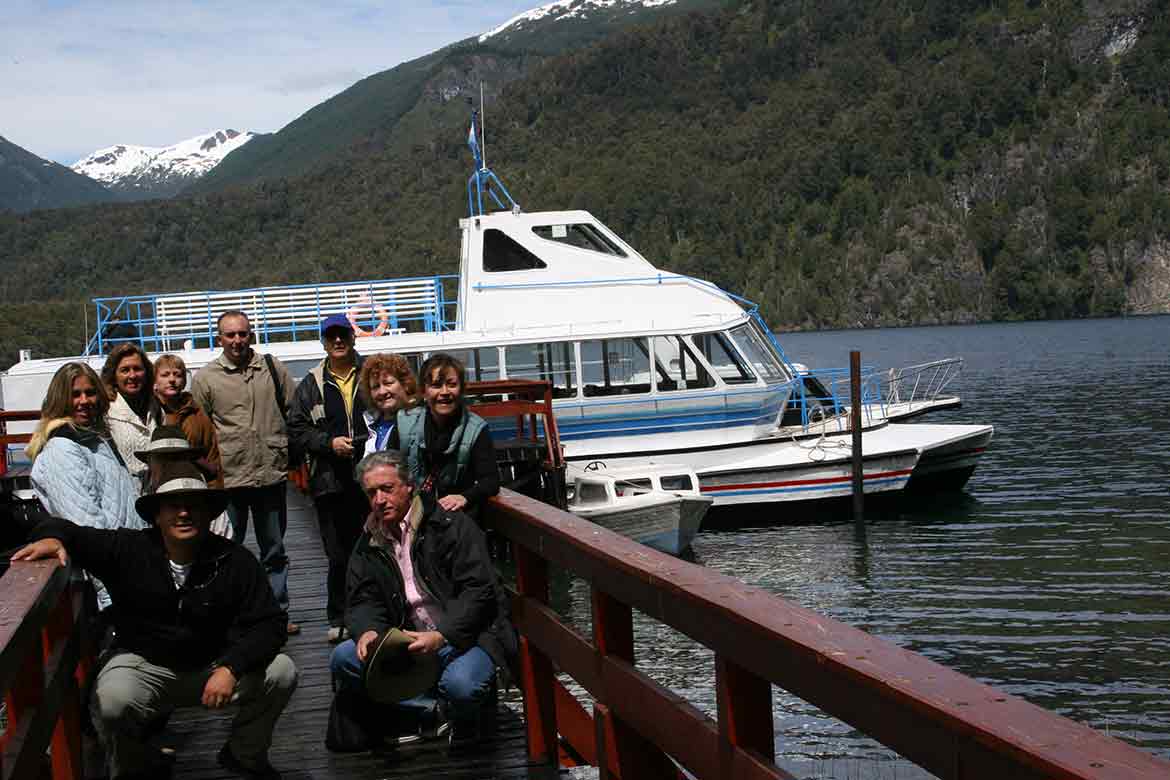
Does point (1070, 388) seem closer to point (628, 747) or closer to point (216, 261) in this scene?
point (628, 747)

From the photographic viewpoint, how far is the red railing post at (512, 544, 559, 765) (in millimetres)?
5488

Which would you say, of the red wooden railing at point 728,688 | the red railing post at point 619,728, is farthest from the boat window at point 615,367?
the red railing post at point 619,728

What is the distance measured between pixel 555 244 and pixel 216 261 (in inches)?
7088

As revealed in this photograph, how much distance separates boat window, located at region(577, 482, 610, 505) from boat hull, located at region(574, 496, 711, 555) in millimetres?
696

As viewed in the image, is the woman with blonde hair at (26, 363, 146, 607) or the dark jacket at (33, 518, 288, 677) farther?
the woman with blonde hair at (26, 363, 146, 607)

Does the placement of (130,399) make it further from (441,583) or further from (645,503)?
(645,503)

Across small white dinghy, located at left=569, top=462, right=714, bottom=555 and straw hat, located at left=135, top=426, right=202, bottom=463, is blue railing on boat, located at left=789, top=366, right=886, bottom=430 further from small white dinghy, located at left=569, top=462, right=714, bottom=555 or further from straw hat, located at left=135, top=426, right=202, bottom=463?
straw hat, located at left=135, top=426, right=202, bottom=463

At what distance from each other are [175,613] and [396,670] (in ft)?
3.13

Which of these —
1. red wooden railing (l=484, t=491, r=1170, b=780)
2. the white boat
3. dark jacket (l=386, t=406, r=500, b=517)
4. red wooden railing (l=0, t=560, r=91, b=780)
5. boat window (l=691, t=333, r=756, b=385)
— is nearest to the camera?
red wooden railing (l=484, t=491, r=1170, b=780)

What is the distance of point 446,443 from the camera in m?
6.10

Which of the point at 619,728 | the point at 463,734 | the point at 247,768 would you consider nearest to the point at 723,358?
the point at 463,734

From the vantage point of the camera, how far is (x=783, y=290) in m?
184

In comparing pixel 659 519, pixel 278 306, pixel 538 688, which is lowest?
pixel 659 519

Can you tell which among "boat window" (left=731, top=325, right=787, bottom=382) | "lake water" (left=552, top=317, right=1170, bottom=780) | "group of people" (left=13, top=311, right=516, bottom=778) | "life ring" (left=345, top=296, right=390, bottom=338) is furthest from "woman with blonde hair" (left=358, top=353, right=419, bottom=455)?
"boat window" (left=731, top=325, right=787, bottom=382)
